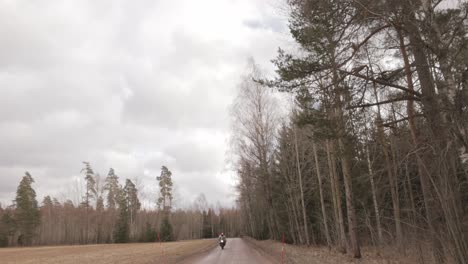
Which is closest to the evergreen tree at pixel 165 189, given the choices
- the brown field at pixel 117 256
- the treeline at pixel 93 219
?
the treeline at pixel 93 219

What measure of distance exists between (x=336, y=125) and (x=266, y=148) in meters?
21.9

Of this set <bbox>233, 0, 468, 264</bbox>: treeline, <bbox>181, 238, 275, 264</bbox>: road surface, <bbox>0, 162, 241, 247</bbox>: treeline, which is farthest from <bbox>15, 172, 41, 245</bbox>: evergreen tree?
<bbox>233, 0, 468, 264</bbox>: treeline

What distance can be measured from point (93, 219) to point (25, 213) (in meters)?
14.8

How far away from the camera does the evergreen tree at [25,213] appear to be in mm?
78875

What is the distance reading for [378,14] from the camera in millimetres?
7285

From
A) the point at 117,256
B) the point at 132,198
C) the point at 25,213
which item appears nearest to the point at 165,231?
the point at 132,198

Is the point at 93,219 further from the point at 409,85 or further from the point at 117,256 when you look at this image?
the point at 409,85

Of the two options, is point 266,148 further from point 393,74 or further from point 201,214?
point 201,214

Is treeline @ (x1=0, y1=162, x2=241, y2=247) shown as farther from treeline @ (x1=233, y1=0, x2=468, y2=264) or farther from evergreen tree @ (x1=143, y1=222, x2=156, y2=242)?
treeline @ (x1=233, y1=0, x2=468, y2=264)

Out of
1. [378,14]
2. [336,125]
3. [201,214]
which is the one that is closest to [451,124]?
[378,14]

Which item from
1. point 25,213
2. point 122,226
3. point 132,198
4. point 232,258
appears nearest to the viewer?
point 232,258

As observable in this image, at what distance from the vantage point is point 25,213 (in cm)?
7938

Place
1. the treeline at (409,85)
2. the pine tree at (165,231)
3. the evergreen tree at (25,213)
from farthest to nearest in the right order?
the evergreen tree at (25,213) → the pine tree at (165,231) → the treeline at (409,85)

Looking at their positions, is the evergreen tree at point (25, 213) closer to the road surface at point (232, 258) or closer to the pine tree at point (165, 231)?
the pine tree at point (165, 231)
